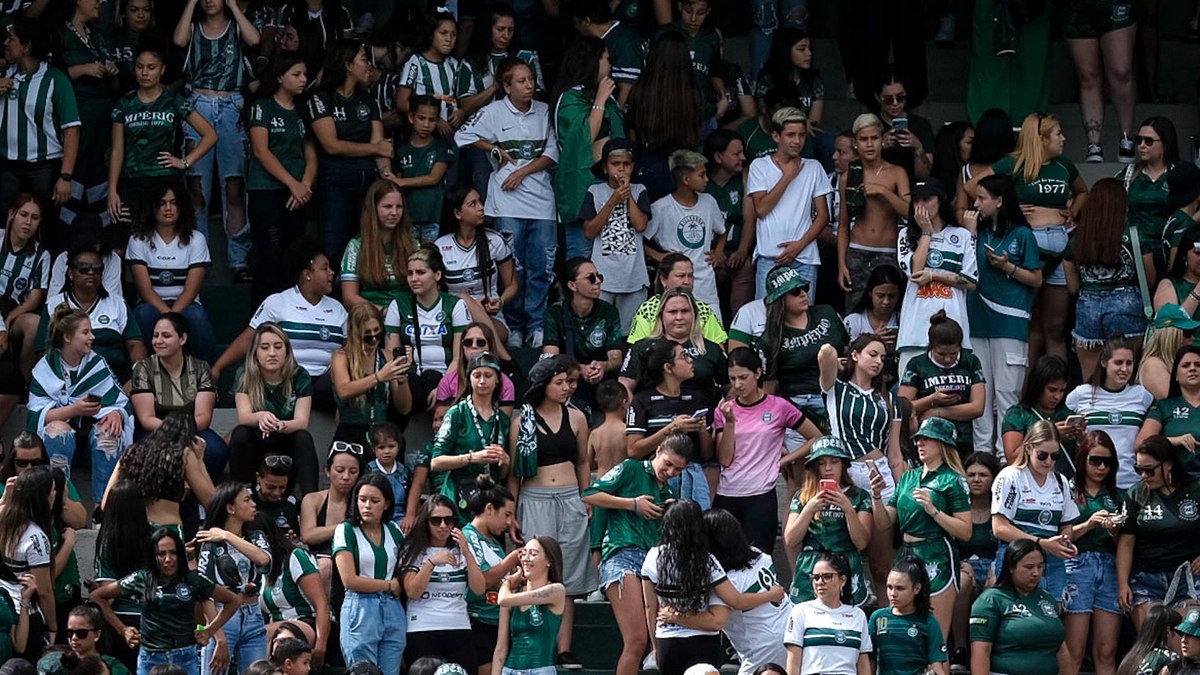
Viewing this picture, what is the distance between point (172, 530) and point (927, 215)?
4.91m

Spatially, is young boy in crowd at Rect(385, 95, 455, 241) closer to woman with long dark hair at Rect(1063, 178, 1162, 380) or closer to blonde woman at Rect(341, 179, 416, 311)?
blonde woman at Rect(341, 179, 416, 311)

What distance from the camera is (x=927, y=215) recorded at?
13.9 meters

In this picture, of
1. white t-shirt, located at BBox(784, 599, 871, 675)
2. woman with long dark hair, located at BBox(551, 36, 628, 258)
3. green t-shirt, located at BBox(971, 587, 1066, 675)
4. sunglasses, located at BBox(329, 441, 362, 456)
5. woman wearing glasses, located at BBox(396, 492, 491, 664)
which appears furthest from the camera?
woman with long dark hair, located at BBox(551, 36, 628, 258)

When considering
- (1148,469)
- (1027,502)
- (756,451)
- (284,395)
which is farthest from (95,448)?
(1148,469)

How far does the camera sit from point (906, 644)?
1150cm

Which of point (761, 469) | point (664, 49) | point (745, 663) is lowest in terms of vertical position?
point (745, 663)

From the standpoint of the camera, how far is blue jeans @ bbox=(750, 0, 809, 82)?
16344 mm

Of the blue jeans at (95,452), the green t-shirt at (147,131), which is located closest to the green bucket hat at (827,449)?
the blue jeans at (95,452)

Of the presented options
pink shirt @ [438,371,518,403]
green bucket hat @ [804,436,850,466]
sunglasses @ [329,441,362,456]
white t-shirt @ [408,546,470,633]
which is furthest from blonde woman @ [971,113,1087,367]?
white t-shirt @ [408,546,470,633]

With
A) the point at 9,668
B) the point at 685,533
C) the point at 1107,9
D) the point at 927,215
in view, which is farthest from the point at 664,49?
the point at 9,668

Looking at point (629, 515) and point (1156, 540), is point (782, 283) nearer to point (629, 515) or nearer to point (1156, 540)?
point (629, 515)

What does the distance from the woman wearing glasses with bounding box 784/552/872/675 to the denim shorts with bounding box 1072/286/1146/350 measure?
Result: 3560 mm

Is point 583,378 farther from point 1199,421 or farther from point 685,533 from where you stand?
point 1199,421

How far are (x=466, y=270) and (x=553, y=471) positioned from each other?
6.48ft
